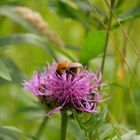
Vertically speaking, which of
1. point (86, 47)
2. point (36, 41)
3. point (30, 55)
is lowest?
point (86, 47)

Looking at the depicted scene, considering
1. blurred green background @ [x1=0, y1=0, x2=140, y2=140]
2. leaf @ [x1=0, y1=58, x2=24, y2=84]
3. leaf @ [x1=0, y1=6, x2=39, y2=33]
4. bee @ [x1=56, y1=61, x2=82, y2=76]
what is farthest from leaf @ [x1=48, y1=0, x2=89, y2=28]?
bee @ [x1=56, y1=61, x2=82, y2=76]

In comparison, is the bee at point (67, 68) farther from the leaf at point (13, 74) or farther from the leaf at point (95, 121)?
the leaf at point (13, 74)

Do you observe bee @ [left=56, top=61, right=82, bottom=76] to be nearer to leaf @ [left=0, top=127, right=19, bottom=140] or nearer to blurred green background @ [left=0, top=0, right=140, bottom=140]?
blurred green background @ [left=0, top=0, right=140, bottom=140]

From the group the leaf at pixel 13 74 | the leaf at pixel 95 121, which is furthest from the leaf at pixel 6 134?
the leaf at pixel 95 121

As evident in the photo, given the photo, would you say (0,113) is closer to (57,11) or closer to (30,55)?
(30,55)

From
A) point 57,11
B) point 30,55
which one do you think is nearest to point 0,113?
point 30,55

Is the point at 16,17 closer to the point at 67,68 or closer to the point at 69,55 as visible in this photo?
the point at 69,55
